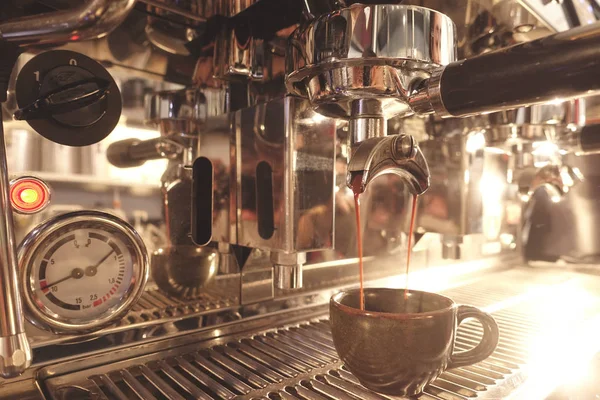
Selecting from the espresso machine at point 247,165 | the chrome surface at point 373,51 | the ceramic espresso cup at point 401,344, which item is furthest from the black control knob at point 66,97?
the ceramic espresso cup at point 401,344

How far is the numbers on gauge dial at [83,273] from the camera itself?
47 centimetres

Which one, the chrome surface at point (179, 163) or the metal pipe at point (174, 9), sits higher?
the metal pipe at point (174, 9)

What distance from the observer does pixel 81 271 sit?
48 cm

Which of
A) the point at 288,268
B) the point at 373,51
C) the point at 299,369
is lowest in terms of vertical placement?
the point at 299,369

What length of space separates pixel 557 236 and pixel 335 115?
95cm

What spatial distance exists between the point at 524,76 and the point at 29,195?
48cm

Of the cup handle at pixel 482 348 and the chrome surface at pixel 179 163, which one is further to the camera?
the chrome surface at pixel 179 163

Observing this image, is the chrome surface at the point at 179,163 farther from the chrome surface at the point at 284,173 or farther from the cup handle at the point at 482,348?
the cup handle at the point at 482,348

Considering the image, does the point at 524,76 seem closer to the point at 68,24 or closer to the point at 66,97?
the point at 68,24

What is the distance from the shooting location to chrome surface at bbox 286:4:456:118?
39 centimetres

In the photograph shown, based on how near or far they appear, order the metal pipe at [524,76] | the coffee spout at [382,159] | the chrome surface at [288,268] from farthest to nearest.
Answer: the chrome surface at [288,268] → the coffee spout at [382,159] → the metal pipe at [524,76]

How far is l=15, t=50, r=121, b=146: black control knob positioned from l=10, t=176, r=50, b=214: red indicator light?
0.17 ft

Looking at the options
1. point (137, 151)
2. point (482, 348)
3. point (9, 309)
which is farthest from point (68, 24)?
point (482, 348)

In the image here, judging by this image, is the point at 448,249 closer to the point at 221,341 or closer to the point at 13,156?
the point at 221,341
